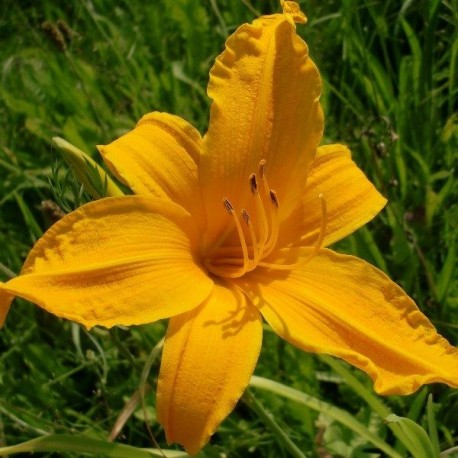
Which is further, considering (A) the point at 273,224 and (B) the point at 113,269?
(A) the point at 273,224

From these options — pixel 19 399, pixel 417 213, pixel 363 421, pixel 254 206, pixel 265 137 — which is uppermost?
pixel 265 137

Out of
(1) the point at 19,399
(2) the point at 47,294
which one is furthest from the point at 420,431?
(1) the point at 19,399

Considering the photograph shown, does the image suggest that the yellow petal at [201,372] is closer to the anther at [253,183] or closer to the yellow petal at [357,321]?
the yellow petal at [357,321]

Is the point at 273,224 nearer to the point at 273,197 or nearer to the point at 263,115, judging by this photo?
the point at 273,197

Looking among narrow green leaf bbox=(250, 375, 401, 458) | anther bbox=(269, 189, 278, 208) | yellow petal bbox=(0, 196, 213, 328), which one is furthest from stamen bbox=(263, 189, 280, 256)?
narrow green leaf bbox=(250, 375, 401, 458)

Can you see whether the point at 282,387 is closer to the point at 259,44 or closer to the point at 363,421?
the point at 363,421

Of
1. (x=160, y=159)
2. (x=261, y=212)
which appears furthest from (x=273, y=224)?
(x=160, y=159)

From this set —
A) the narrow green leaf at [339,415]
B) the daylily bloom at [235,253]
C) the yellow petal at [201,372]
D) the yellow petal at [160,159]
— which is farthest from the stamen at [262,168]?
the narrow green leaf at [339,415]
